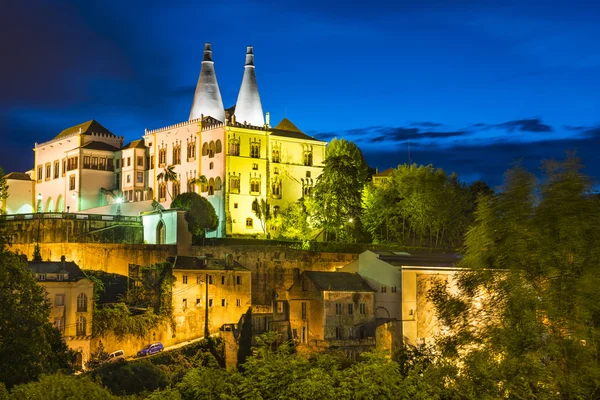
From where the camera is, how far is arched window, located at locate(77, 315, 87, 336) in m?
47.6

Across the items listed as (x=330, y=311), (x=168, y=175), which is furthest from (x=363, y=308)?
(x=168, y=175)

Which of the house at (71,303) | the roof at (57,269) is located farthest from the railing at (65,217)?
the house at (71,303)

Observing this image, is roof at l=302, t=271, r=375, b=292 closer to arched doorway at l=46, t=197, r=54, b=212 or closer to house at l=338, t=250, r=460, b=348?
house at l=338, t=250, r=460, b=348

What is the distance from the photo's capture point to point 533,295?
25.4 meters

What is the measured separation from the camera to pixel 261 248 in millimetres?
61812

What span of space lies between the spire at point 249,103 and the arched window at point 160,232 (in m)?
19.5

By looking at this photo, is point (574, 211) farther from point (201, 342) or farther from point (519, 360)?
point (201, 342)

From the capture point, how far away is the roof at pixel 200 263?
Answer: 54919mm

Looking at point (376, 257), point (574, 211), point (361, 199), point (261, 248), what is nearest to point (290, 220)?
point (361, 199)

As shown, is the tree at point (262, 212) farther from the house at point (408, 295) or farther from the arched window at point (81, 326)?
the arched window at point (81, 326)

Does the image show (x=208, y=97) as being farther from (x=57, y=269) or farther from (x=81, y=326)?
(x=81, y=326)

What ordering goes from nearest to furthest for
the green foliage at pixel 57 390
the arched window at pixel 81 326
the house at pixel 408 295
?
the green foliage at pixel 57 390 → the arched window at pixel 81 326 → the house at pixel 408 295

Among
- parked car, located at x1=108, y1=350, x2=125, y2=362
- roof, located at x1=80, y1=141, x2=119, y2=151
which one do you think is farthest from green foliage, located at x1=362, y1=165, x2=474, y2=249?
parked car, located at x1=108, y1=350, x2=125, y2=362

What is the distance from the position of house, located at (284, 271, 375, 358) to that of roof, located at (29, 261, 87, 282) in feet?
39.8
